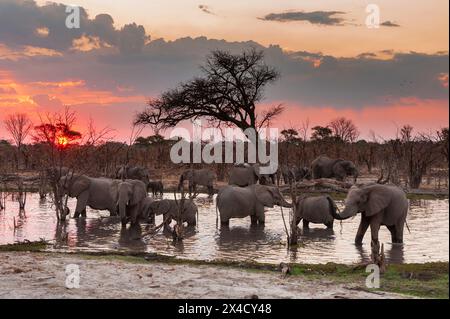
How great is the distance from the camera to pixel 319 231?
1692 cm

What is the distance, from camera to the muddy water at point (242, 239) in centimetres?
1337

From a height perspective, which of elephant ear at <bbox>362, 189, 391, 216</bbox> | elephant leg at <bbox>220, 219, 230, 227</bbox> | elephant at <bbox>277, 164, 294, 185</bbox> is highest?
elephant at <bbox>277, 164, 294, 185</bbox>

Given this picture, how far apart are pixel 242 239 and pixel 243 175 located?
11854 mm

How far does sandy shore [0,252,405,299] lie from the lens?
29.0ft

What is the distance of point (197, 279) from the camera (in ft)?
32.4

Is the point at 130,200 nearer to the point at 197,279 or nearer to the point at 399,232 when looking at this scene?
the point at 399,232

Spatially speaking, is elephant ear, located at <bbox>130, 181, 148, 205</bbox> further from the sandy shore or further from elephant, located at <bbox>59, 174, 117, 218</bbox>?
the sandy shore

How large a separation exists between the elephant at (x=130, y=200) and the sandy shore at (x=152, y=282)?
20.8 feet

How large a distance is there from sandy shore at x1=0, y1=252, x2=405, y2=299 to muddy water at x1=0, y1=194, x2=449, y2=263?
2.40m

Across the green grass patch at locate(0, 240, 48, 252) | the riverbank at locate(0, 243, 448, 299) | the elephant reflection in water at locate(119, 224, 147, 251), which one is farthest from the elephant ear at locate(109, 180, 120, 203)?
the riverbank at locate(0, 243, 448, 299)

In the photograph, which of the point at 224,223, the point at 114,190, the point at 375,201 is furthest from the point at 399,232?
the point at 114,190

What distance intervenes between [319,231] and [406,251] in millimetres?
3302
